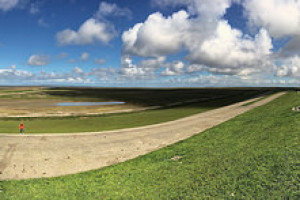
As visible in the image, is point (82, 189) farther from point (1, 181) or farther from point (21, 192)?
point (1, 181)

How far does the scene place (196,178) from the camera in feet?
29.2

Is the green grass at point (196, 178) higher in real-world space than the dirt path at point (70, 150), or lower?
higher

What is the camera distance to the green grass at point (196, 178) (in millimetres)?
7574

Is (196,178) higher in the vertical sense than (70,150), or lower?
higher

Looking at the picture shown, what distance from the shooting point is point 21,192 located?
8703mm

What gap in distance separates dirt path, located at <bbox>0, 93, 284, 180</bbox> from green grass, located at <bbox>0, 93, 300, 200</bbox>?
1.63 metres

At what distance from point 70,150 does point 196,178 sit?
453 inches

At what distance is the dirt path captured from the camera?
1191 cm

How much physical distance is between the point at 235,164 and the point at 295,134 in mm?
6415

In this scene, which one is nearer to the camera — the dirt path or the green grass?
the green grass

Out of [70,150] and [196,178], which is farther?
[70,150]

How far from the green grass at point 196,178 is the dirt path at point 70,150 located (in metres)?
1.63

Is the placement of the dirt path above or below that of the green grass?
below

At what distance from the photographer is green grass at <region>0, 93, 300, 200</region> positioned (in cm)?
757
